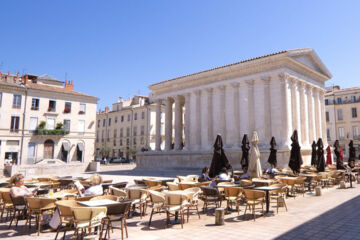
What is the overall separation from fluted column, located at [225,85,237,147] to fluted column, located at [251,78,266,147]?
218 centimetres

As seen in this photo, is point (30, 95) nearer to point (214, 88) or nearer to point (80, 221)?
point (214, 88)

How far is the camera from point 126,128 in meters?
53.6

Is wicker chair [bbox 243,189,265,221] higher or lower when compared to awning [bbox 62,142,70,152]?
lower

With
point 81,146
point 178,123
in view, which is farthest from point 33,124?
point 178,123

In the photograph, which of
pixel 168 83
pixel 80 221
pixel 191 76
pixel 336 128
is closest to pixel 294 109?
pixel 191 76

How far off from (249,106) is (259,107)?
3.02 ft

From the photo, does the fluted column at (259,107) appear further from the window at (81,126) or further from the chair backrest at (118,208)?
the window at (81,126)

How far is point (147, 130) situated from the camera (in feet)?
162

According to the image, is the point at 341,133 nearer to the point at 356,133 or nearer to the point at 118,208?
the point at 356,133

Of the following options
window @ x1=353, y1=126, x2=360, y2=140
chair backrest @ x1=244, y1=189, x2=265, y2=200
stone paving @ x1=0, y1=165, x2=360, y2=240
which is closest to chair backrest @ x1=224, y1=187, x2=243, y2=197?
chair backrest @ x1=244, y1=189, x2=265, y2=200

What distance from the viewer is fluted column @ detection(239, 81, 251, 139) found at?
2417 cm

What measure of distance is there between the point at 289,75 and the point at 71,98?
92.6 ft

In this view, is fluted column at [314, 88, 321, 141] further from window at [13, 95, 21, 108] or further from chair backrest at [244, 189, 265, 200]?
window at [13, 95, 21, 108]

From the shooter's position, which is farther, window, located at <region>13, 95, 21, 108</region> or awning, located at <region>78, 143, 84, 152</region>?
awning, located at <region>78, 143, 84, 152</region>
